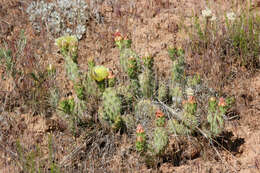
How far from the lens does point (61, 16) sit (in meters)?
3.94

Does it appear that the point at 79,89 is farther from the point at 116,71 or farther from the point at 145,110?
the point at 116,71

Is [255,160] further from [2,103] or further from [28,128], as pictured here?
[2,103]

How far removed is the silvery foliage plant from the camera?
12.7ft

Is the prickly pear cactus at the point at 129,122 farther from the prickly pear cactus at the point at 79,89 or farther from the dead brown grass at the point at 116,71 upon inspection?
the prickly pear cactus at the point at 79,89

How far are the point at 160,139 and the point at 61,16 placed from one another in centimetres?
214

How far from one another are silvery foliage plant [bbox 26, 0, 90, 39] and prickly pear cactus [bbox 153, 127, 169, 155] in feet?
5.88

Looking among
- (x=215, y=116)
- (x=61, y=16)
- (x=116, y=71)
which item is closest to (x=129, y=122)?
(x=215, y=116)

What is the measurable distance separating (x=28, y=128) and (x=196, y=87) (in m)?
1.63

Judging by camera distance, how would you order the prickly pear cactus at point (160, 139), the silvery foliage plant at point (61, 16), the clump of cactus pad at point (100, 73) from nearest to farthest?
the prickly pear cactus at point (160, 139) < the clump of cactus pad at point (100, 73) < the silvery foliage plant at point (61, 16)

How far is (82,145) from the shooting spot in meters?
2.79

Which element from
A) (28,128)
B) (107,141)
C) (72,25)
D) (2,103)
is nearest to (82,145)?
(107,141)

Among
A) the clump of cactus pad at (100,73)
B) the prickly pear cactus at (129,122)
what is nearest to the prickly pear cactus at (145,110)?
the prickly pear cactus at (129,122)

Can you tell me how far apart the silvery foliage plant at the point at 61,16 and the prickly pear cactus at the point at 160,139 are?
5.88 feet

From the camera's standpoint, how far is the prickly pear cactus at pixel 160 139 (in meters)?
2.57
